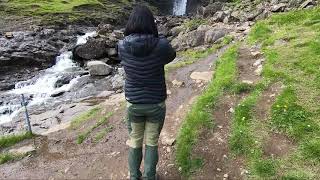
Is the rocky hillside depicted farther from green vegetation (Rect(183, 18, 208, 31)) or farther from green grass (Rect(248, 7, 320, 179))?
green grass (Rect(248, 7, 320, 179))

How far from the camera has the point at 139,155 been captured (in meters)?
9.33

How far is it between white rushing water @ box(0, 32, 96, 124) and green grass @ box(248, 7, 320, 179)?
15421 mm

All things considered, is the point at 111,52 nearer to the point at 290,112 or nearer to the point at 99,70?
the point at 99,70

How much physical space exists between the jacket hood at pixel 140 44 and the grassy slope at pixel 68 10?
56.6 meters

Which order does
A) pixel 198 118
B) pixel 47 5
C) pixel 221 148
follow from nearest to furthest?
1. pixel 221 148
2. pixel 198 118
3. pixel 47 5

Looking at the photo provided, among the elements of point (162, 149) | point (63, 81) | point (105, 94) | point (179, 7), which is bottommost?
point (179, 7)

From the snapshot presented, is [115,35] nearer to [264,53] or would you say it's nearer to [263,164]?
[264,53]

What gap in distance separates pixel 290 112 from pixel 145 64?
18.2 feet

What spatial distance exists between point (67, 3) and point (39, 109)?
201 feet

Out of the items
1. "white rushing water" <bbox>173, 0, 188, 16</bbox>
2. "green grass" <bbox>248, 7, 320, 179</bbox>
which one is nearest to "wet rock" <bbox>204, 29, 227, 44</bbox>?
"green grass" <bbox>248, 7, 320, 179</bbox>

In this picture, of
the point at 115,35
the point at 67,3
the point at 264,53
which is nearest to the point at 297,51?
the point at 264,53

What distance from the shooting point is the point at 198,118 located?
12.3 metres

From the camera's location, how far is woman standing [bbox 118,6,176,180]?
8.33 meters

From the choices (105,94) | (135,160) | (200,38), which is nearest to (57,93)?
(105,94)
